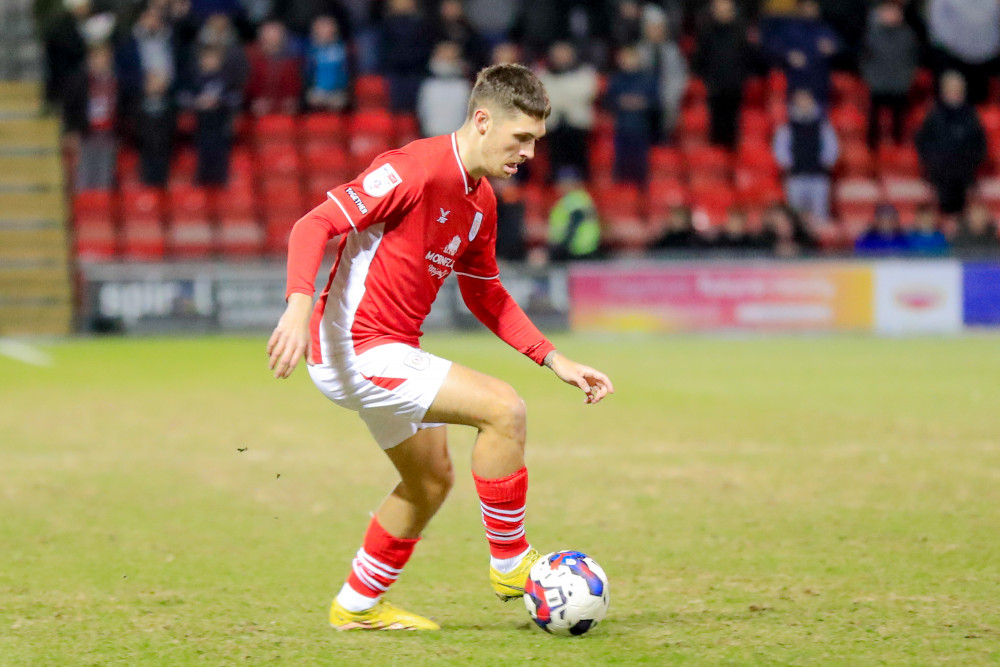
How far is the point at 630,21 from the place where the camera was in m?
19.3

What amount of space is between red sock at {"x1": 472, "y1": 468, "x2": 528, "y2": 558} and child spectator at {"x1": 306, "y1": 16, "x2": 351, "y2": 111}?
1489cm

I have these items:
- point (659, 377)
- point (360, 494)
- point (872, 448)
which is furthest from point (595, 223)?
point (360, 494)

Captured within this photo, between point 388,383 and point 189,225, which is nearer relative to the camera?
point 388,383

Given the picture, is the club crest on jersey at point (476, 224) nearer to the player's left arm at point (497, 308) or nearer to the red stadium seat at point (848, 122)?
the player's left arm at point (497, 308)

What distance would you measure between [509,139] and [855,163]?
1714 cm

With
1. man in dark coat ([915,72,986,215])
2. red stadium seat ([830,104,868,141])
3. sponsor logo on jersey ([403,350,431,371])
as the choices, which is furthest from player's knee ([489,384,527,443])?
red stadium seat ([830,104,868,141])

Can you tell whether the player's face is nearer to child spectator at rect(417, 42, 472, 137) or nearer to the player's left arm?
the player's left arm

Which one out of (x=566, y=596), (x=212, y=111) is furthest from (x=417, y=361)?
(x=212, y=111)

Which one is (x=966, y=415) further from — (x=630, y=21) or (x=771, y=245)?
(x=630, y=21)

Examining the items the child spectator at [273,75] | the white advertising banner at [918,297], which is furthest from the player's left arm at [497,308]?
the child spectator at [273,75]

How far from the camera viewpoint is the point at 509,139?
429 cm

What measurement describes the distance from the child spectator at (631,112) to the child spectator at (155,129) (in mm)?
6012

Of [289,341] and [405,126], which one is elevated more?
[289,341]

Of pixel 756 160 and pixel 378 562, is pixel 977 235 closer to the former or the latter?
pixel 756 160
